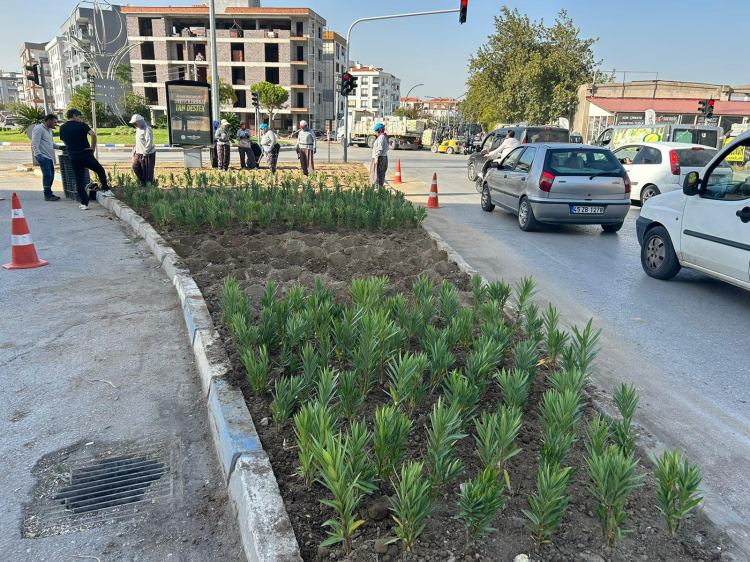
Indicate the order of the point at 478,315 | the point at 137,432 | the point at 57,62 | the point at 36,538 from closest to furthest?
the point at 36,538
the point at 137,432
the point at 478,315
the point at 57,62

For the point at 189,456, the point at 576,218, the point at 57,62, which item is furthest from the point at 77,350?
the point at 57,62

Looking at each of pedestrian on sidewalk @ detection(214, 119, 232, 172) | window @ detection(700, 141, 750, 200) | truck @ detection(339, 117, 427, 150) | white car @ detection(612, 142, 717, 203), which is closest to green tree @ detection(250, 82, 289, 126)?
truck @ detection(339, 117, 427, 150)

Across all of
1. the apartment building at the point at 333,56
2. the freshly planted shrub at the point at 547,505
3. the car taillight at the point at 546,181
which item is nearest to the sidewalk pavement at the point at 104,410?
the freshly planted shrub at the point at 547,505

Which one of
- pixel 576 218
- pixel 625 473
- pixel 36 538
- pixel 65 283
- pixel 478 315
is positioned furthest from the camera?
pixel 576 218

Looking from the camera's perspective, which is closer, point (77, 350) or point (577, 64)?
point (77, 350)

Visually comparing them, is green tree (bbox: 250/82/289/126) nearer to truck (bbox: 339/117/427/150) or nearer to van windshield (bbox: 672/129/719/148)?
truck (bbox: 339/117/427/150)

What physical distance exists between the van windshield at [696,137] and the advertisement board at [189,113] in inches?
582

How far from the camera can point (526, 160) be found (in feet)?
36.0

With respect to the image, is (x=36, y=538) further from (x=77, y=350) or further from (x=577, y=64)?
(x=577, y=64)

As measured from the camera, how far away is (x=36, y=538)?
2.61 metres

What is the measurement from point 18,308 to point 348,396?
4053mm

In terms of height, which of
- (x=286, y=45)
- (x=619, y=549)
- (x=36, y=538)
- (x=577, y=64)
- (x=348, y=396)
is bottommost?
(x=36, y=538)

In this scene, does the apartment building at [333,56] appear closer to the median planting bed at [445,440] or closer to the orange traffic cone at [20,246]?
the orange traffic cone at [20,246]

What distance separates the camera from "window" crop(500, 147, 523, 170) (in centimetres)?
1154
